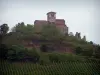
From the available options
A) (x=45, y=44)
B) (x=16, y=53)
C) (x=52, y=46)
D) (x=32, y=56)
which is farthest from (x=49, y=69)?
(x=52, y=46)

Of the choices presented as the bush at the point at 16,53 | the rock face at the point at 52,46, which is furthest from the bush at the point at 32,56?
the rock face at the point at 52,46

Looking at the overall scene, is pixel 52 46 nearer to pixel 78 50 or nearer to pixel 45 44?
pixel 45 44

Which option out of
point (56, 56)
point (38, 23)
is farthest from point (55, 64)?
point (38, 23)

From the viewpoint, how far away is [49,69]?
11.4ft

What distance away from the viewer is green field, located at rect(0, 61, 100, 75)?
323 centimetres

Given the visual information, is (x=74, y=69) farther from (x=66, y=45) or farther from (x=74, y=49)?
(x=66, y=45)

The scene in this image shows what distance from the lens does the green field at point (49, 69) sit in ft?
10.6

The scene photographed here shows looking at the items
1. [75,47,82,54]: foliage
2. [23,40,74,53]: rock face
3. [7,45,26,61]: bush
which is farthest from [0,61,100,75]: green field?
[23,40,74,53]: rock face

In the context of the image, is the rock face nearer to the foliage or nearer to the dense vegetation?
the dense vegetation

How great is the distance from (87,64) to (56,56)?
1.98 meters

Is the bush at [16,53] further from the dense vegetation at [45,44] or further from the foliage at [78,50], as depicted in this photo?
the foliage at [78,50]

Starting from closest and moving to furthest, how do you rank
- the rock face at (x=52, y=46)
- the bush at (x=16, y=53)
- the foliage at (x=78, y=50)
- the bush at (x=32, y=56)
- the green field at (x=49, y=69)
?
the green field at (x=49, y=69)
the bush at (x=16, y=53)
the bush at (x=32, y=56)
the foliage at (x=78, y=50)
the rock face at (x=52, y=46)

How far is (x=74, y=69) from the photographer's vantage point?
144 inches

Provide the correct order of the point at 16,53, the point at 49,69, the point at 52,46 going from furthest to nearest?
the point at 52,46 < the point at 16,53 < the point at 49,69
